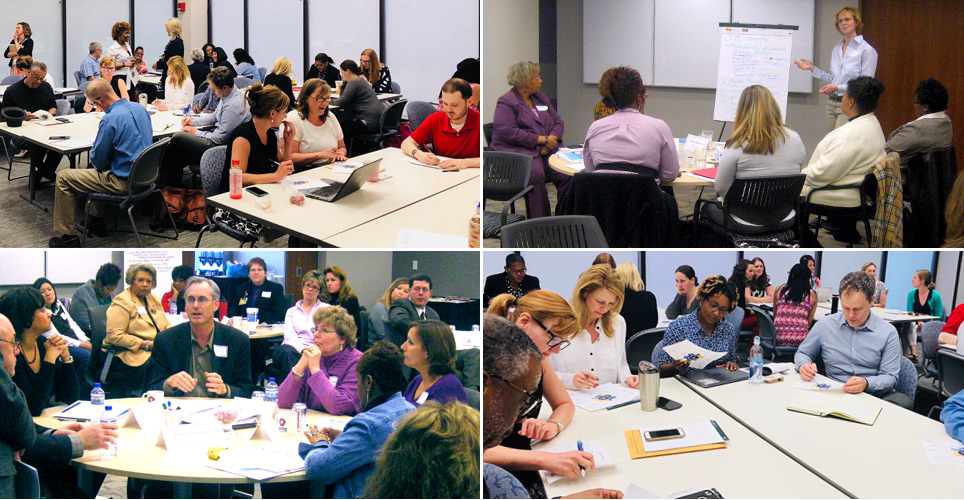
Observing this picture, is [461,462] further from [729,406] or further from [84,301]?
[84,301]

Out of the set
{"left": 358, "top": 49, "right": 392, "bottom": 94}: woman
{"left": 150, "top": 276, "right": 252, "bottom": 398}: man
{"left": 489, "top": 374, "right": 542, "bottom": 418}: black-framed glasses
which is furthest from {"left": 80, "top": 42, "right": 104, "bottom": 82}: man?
{"left": 489, "top": 374, "right": 542, "bottom": 418}: black-framed glasses

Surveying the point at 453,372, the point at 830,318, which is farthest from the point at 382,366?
the point at 830,318

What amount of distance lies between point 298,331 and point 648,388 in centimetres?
128

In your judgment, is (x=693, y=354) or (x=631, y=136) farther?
(x=631, y=136)

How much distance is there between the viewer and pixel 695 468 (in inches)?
92.6

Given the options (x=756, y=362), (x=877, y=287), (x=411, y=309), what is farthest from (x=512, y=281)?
(x=877, y=287)

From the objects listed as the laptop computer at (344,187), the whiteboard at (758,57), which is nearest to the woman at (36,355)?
the laptop computer at (344,187)

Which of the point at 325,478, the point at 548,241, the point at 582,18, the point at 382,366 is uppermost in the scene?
the point at 582,18

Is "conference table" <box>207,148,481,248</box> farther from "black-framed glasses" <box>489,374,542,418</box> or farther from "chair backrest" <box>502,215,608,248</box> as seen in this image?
"black-framed glasses" <box>489,374,542,418</box>

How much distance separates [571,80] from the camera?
8.87 m

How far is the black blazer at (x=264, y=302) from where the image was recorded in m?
2.63

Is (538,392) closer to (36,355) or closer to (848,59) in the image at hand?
(36,355)

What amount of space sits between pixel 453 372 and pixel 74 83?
8062mm

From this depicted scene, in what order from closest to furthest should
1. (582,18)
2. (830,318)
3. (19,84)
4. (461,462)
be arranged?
(461,462) → (830,318) → (19,84) → (582,18)
